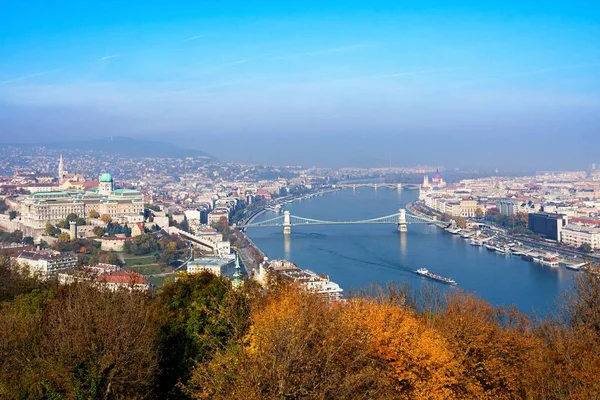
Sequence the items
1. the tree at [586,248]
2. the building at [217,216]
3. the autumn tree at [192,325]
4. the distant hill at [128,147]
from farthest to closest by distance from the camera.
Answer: the distant hill at [128,147]
the building at [217,216]
the tree at [586,248]
the autumn tree at [192,325]

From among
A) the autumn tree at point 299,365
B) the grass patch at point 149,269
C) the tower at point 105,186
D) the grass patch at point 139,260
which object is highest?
the tower at point 105,186

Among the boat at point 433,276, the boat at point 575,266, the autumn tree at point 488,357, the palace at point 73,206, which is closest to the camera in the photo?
the autumn tree at point 488,357

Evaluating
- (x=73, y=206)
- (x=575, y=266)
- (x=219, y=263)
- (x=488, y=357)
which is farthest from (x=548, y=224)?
(x=488, y=357)

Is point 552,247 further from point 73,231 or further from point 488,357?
point 488,357

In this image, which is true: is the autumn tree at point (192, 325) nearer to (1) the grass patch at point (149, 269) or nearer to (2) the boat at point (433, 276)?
(2) the boat at point (433, 276)

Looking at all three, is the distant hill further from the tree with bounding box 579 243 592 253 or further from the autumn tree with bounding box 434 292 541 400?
the autumn tree with bounding box 434 292 541 400

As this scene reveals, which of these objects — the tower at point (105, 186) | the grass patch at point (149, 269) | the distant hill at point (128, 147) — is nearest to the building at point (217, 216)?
the tower at point (105, 186)

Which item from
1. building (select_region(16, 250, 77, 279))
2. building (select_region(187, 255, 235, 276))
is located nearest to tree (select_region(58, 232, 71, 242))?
building (select_region(16, 250, 77, 279))
